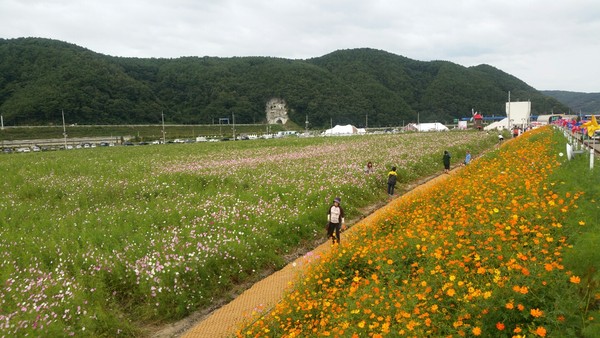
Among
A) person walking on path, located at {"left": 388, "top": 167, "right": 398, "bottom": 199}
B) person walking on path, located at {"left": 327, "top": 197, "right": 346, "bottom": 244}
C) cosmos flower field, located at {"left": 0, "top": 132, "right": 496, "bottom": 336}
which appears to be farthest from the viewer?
person walking on path, located at {"left": 388, "top": 167, "right": 398, "bottom": 199}

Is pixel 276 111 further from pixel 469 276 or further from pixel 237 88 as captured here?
pixel 469 276

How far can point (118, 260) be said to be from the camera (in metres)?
9.05

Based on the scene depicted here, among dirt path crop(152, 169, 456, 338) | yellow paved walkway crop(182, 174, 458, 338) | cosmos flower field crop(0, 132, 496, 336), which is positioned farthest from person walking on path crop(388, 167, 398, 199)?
dirt path crop(152, 169, 456, 338)

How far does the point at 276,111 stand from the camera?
144 m

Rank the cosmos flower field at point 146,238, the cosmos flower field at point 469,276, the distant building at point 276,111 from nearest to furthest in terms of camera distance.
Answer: the cosmos flower field at point 469,276 < the cosmos flower field at point 146,238 < the distant building at point 276,111

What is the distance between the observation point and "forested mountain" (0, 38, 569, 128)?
105938mm

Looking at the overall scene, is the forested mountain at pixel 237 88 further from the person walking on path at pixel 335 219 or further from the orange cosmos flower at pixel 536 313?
the orange cosmos flower at pixel 536 313

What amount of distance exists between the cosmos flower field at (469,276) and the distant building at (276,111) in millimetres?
132246

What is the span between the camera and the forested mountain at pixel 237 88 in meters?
106

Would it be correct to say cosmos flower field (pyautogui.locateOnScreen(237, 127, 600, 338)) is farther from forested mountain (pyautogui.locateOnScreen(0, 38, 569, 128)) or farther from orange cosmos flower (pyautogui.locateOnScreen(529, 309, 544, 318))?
forested mountain (pyautogui.locateOnScreen(0, 38, 569, 128))

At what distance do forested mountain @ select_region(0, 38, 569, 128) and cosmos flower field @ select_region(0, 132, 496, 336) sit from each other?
324 ft

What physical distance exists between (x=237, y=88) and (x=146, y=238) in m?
145

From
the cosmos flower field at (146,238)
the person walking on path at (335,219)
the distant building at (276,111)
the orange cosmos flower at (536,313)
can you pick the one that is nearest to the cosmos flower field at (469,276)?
the orange cosmos flower at (536,313)

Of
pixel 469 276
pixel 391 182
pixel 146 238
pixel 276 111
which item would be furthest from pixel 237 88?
pixel 469 276
